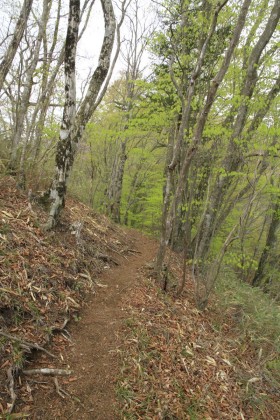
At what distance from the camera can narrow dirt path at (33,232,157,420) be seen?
252 centimetres

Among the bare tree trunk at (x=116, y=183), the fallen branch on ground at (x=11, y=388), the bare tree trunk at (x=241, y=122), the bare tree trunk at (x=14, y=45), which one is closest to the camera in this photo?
the fallen branch on ground at (x=11, y=388)

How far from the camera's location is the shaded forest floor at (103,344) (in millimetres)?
2658

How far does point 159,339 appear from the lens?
3846 millimetres

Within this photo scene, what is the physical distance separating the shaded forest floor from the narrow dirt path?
0.03 feet

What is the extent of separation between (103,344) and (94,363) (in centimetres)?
33

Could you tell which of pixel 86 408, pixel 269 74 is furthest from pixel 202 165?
pixel 86 408

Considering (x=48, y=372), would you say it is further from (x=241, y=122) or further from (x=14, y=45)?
(x=241, y=122)

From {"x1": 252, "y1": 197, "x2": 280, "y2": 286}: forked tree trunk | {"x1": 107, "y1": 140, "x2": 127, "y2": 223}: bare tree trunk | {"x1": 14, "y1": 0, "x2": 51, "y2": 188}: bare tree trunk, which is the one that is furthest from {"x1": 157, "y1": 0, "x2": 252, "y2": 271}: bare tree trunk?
{"x1": 252, "y1": 197, "x2": 280, "y2": 286}: forked tree trunk

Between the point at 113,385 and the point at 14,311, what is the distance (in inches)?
55.4

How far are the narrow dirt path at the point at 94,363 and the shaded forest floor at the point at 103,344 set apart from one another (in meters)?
0.01

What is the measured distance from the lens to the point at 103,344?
3.44 m

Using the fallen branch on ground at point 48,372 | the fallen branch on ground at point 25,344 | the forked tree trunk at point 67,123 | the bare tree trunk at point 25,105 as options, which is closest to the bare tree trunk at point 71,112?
the forked tree trunk at point 67,123

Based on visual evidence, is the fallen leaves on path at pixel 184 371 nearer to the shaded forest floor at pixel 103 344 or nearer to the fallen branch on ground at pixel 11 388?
the shaded forest floor at pixel 103 344

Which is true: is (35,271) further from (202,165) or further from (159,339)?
(202,165)
